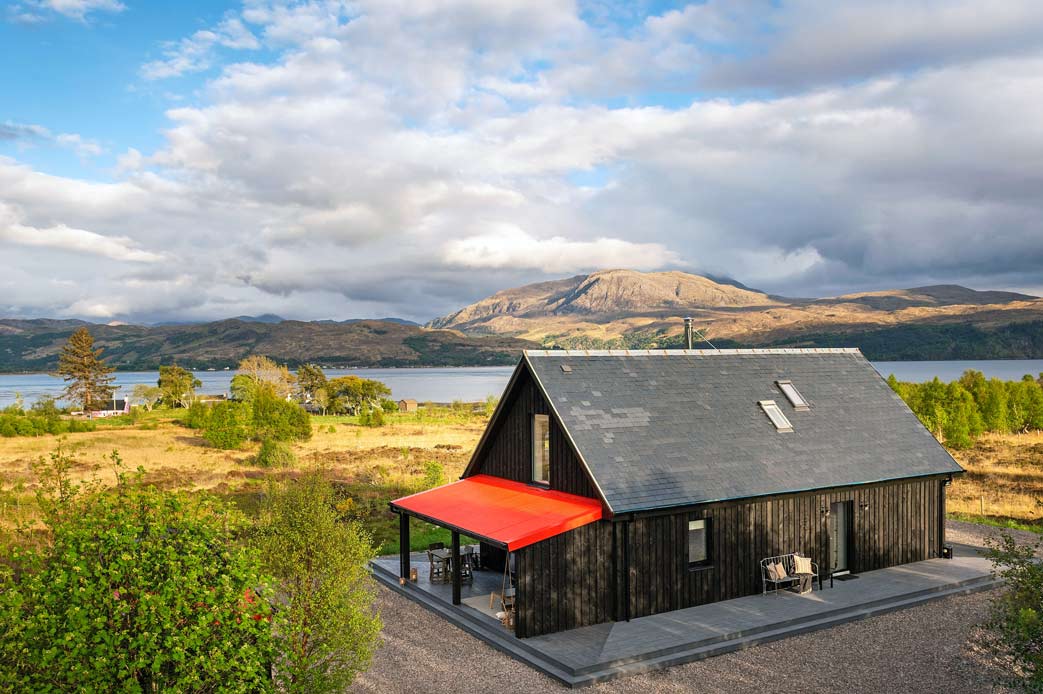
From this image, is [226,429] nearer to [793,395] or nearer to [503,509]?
[503,509]

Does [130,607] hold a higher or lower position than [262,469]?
higher

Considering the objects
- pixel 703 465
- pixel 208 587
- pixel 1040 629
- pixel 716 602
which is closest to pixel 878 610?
pixel 716 602

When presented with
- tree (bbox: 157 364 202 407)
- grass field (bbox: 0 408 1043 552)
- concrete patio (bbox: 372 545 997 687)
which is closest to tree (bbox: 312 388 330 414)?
tree (bbox: 157 364 202 407)

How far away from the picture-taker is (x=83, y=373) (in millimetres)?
81875

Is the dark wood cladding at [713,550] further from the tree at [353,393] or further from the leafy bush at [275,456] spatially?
the tree at [353,393]

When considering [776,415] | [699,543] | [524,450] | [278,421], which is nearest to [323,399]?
[278,421]

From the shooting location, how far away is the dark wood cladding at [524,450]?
14.1 m

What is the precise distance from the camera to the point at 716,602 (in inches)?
563

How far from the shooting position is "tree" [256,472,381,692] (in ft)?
25.8

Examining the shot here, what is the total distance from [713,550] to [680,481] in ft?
5.59

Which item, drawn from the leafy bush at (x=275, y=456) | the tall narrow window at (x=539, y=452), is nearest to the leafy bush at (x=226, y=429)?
the leafy bush at (x=275, y=456)

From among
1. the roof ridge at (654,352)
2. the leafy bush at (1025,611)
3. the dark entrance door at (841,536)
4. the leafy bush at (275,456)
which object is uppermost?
the roof ridge at (654,352)

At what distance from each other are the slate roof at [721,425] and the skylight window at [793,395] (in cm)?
12

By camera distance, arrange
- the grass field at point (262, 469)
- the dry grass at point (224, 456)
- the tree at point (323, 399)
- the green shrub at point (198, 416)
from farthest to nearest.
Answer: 1. the tree at point (323, 399)
2. the green shrub at point (198, 416)
3. the dry grass at point (224, 456)
4. the grass field at point (262, 469)
